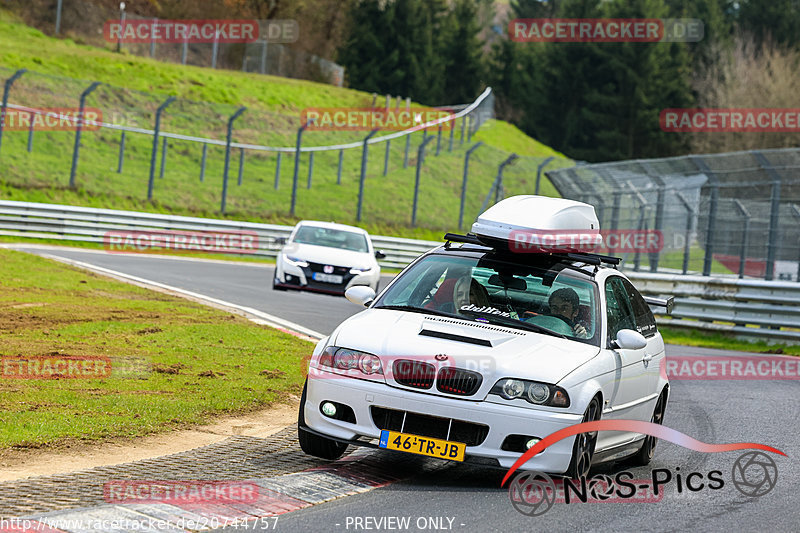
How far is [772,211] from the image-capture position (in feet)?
69.1

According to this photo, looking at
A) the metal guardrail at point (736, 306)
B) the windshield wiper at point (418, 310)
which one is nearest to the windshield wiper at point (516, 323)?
the windshield wiper at point (418, 310)

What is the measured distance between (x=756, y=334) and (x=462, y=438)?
14.2 metres

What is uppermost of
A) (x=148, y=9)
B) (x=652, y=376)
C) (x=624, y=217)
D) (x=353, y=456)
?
(x=148, y=9)

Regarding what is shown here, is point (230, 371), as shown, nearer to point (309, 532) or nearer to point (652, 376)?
point (652, 376)

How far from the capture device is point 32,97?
3434cm

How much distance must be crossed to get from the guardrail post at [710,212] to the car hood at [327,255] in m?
6.62

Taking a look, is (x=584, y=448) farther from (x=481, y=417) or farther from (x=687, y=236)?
(x=687, y=236)

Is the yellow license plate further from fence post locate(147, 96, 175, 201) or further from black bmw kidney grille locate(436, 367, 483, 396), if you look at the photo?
fence post locate(147, 96, 175, 201)

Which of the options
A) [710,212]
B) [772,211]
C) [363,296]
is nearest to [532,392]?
[363,296]

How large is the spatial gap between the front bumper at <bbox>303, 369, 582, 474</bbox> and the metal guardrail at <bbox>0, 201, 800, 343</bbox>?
13.4 metres

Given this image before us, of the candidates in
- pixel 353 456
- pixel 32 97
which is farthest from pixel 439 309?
pixel 32 97

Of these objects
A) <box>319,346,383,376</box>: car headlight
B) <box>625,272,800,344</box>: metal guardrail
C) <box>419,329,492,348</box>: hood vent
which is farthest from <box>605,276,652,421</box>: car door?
<box>625,272,800,344</box>: metal guardrail

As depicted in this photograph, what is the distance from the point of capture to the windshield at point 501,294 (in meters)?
8.03

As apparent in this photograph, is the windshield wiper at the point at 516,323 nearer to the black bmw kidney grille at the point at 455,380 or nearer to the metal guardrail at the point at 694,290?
the black bmw kidney grille at the point at 455,380
